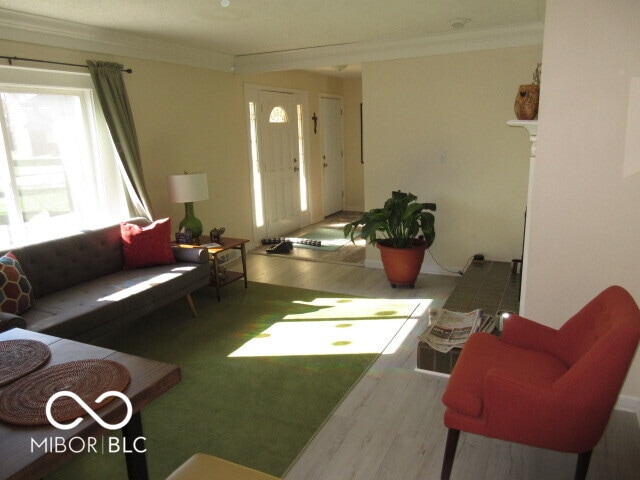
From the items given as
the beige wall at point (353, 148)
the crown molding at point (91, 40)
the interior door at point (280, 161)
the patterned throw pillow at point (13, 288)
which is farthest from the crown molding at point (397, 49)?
the patterned throw pillow at point (13, 288)

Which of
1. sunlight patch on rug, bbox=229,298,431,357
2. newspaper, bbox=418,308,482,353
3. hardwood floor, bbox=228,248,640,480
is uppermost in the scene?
newspaper, bbox=418,308,482,353

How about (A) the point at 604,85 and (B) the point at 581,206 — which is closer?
(A) the point at 604,85

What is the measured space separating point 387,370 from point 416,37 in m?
3.17

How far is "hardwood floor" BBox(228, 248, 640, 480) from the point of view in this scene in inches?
80.1

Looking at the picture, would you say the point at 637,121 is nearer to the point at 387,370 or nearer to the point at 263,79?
the point at 387,370

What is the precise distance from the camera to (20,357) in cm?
Answer: 170

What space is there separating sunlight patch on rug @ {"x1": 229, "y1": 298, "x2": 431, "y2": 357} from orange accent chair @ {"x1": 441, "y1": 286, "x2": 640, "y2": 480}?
1.28 meters

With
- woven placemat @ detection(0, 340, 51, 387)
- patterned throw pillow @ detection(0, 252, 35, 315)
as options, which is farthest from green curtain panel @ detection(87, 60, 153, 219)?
woven placemat @ detection(0, 340, 51, 387)

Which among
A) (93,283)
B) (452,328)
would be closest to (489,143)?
(452,328)

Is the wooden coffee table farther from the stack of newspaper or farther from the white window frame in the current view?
the white window frame

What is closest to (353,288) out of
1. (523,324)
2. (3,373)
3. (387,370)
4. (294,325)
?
(294,325)

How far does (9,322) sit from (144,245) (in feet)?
4.46

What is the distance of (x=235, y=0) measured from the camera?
3.03 m

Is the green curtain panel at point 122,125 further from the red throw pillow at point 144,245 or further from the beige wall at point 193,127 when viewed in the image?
the red throw pillow at point 144,245
